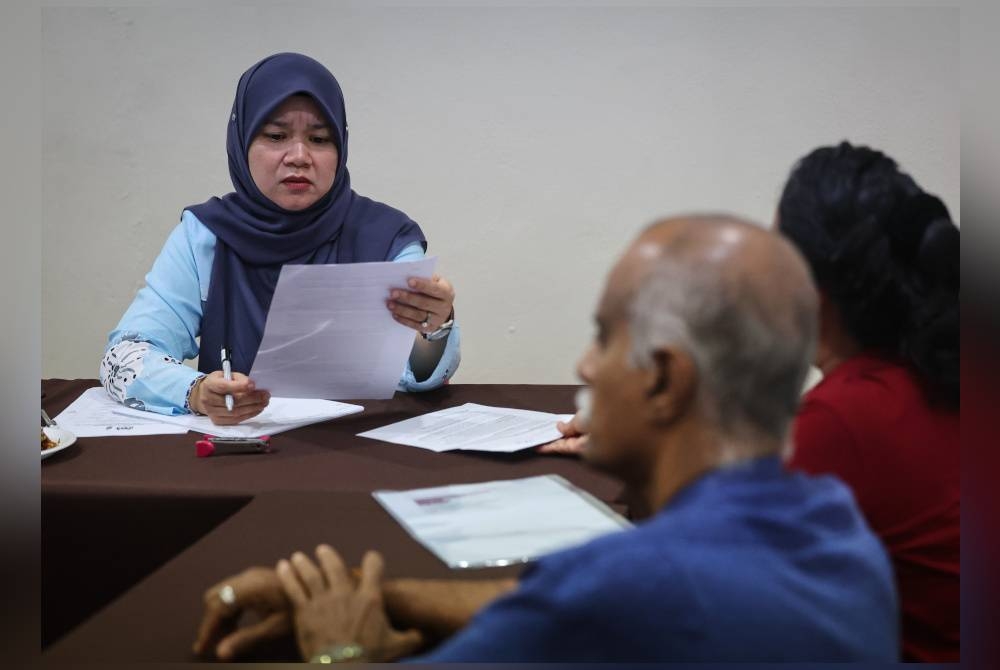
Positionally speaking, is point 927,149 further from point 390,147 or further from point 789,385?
point 789,385

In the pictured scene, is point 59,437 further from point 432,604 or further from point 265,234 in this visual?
point 432,604

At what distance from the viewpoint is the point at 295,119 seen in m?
2.07

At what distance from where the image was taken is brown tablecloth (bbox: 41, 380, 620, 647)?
1.29 meters

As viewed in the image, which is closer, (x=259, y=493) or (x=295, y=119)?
(x=259, y=493)

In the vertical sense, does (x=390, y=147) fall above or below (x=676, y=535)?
above

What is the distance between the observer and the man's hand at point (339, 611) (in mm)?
815

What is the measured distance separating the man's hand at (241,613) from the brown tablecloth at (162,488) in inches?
15.3

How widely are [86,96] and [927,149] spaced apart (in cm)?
291

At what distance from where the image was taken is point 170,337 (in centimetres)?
201

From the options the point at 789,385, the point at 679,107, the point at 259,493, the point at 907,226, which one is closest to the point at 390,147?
the point at 679,107

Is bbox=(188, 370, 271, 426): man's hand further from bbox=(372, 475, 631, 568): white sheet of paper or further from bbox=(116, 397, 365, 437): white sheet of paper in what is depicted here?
bbox=(372, 475, 631, 568): white sheet of paper

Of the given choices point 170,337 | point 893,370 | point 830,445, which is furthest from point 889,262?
point 170,337

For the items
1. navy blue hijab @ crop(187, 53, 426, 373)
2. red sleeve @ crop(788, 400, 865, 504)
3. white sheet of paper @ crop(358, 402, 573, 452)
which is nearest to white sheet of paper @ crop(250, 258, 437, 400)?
white sheet of paper @ crop(358, 402, 573, 452)

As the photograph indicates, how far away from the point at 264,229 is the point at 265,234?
0.02m
